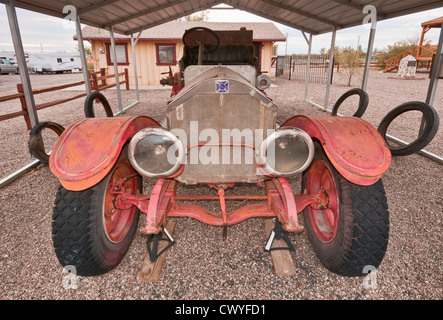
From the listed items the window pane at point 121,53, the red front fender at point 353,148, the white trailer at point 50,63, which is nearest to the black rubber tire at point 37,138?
the red front fender at point 353,148

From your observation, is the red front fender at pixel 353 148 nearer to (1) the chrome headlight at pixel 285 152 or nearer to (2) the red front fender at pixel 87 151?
(1) the chrome headlight at pixel 285 152

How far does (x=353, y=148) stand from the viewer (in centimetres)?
181

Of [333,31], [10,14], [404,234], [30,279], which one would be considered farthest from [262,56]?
[30,279]

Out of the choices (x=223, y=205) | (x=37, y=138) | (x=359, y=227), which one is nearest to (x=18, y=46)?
(x=37, y=138)

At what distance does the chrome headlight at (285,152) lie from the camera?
1.83 meters

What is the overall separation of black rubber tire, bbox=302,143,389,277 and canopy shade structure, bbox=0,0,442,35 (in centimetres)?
412

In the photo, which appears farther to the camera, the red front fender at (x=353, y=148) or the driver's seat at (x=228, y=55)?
the driver's seat at (x=228, y=55)

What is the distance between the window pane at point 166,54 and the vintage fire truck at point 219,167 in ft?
49.5

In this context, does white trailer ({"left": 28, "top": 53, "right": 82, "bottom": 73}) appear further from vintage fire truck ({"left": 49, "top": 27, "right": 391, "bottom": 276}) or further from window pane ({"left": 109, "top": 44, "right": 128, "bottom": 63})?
vintage fire truck ({"left": 49, "top": 27, "right": 391, "bottom": 276})

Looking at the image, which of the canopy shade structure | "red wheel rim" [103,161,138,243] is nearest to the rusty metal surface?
"red wheel rim" [103,161,138,243]

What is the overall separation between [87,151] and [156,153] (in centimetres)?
45

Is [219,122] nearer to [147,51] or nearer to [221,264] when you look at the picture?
[221,264]
